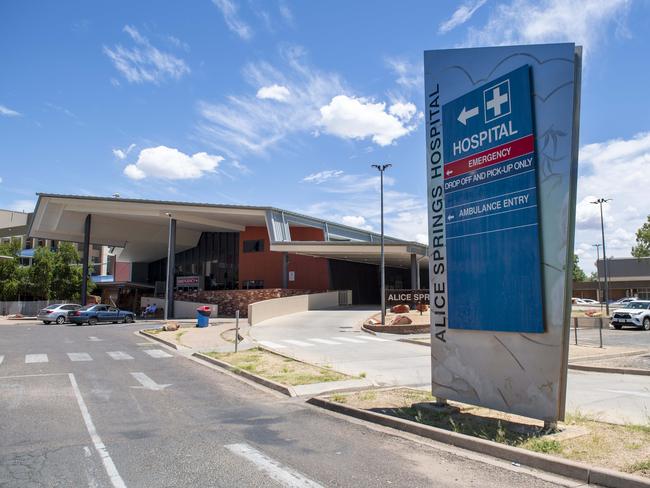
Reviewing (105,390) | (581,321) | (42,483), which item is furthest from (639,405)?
(581,321)

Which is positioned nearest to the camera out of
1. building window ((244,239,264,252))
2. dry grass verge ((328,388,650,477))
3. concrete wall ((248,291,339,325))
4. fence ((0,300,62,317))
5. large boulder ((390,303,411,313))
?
dry grass verge ((328,388,650,477))

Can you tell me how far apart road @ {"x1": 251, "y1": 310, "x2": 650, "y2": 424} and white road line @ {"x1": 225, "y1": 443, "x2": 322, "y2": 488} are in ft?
17.5

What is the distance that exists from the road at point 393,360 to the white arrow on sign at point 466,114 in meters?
5.19

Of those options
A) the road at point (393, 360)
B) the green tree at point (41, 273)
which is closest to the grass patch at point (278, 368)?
the road at point (393, 360)

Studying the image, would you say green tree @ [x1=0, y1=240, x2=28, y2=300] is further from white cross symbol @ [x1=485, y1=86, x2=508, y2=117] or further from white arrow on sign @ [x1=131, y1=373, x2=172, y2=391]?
white cross symbol @ [x1=485, y1=86, x2=508, y2=117]

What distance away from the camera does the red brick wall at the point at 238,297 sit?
43.6m

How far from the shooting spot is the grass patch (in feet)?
40.2

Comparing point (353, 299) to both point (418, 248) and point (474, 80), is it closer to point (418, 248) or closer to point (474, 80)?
point (418, 248)

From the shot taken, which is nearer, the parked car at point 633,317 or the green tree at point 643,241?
the parked car at point 633,317

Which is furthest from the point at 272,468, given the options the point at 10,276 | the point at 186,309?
the point at 10,276

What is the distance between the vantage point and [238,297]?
44812 millimetres

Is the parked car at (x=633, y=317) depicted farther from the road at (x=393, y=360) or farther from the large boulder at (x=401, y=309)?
the large boulder at (x=401, y=309)

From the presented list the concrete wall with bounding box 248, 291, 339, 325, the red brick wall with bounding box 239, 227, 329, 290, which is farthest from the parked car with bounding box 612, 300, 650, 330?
the red brick wall with bounding box 239, 227, 329, 290

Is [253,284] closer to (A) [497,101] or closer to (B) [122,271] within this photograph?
(B) [122,271]
